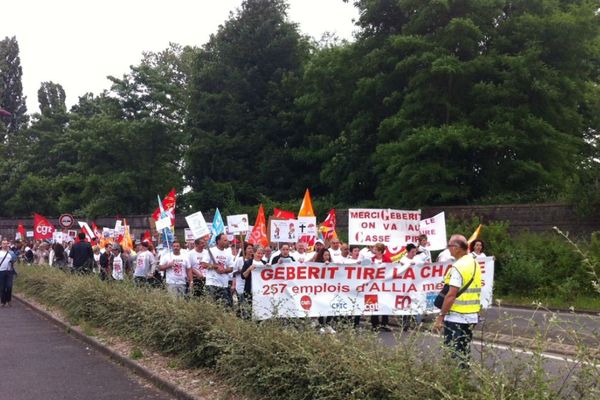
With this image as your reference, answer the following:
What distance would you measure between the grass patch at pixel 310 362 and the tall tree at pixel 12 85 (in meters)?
73.9

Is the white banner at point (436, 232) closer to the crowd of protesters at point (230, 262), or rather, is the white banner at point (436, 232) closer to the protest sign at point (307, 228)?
the crowd of protesters at point (230, 262)

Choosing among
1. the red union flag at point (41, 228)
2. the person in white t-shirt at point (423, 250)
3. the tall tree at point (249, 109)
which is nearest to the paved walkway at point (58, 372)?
the person in white t-shirt at point (423, 250)

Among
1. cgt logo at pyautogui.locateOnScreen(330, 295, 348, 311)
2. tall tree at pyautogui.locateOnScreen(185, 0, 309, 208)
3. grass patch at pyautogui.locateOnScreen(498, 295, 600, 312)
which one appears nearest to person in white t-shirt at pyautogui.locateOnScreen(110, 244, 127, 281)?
cgt logo at pyautogui.locateOnScreen(330, 295, 348, 311)

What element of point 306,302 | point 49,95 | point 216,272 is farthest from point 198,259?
point 49,95

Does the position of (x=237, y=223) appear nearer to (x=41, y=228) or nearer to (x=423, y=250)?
(x=423, y=250)

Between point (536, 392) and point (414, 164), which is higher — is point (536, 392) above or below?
below

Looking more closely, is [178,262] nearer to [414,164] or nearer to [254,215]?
[414,164]

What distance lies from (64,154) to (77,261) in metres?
44.9

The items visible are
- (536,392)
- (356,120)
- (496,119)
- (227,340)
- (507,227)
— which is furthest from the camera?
(356,120)

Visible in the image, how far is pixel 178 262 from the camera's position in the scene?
13766mm

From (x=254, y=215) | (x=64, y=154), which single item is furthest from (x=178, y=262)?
(x=64, y=154)

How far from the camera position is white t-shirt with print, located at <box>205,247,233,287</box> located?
42.7 feet

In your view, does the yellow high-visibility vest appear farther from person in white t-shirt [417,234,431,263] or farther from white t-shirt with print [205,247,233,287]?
person in white t-shirt [417,234,431,263]

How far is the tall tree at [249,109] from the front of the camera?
4303 centimetres
